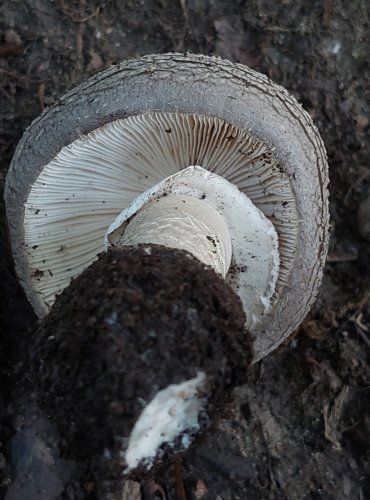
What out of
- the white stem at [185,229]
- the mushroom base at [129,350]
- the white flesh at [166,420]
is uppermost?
the white stem at [185,229]

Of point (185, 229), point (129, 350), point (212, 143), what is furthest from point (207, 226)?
point (129, 350)

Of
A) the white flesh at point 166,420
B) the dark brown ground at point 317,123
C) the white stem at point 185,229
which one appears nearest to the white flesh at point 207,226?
the white stem at point 185,229

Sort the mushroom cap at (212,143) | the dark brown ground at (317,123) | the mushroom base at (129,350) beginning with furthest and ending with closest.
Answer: the dark brown ground at (317,123), the mushroom cap at (212,143), the mushroom base at (129,350)

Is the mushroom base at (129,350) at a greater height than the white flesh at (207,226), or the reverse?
the white flesh at (207,226)

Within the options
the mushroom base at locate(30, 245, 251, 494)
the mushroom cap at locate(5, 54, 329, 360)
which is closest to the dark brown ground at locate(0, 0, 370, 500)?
the mushroom cap at locate(5, 54, 329, 360)

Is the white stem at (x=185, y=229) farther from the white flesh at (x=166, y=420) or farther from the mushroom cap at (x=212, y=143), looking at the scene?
the white flesh at (x=166, y=420)

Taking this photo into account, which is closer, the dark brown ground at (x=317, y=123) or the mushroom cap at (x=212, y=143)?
the mushroom cap at (x=212, y=143)

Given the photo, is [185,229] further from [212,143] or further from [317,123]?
[317,123]
